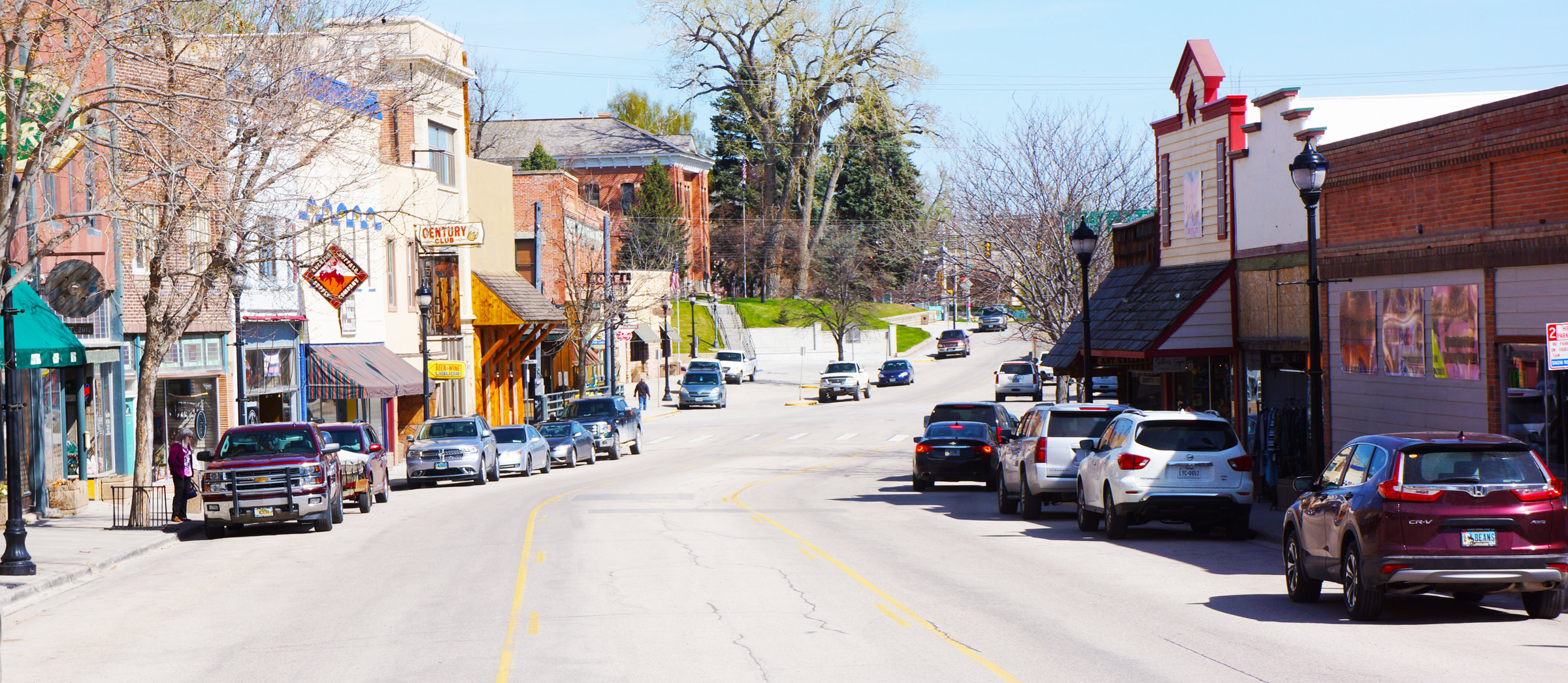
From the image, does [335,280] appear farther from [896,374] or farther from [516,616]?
[896,374]

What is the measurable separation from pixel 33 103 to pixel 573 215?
4365cm

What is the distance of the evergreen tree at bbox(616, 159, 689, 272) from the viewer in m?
87.9

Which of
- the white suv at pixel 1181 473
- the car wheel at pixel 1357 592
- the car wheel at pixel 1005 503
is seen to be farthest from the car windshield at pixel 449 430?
the car wheel at pixel 1357 592

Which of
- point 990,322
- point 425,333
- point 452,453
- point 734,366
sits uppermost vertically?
point 990,322

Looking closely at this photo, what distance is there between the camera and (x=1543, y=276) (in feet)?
55.8

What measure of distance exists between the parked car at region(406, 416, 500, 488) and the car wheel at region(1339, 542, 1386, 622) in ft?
79.8

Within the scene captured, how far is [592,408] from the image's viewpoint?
143 ft

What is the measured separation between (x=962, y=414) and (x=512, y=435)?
480 inches

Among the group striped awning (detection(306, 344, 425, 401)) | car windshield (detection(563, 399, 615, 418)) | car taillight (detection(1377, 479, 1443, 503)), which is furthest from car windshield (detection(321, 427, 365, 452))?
car taillight (detection(1377, 479, 1443, 503))

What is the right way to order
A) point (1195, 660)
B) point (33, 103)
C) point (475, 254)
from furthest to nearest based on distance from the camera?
point (475, 254) < point (33, 103) < point (1195, 660)

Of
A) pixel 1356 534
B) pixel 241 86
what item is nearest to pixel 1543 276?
pixel 1356 534

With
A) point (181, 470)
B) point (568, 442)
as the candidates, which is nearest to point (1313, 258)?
point (181, 470)

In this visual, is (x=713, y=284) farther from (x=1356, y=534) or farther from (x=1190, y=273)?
(x=1356, y=534)

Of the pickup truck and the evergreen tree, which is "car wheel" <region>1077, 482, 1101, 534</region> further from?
the evergreen tree
